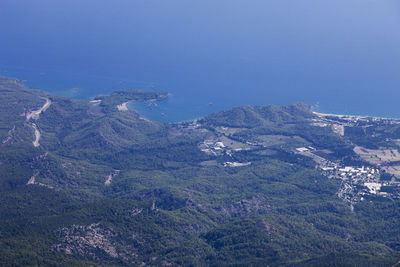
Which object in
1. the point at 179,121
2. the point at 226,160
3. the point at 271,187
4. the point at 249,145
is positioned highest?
the point at 179,121

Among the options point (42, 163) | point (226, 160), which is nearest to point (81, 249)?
point (42, 163)

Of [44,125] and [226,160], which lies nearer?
[226,160]

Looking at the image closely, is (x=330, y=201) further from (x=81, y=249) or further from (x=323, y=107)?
(x=323, y=107)

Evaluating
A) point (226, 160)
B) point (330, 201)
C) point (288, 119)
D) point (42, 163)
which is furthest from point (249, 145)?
point (42, 163)

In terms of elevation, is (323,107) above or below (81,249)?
above

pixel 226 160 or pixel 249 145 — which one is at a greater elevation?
pixel 249 145

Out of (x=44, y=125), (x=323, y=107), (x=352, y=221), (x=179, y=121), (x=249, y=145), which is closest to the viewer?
(x=352, y=221)

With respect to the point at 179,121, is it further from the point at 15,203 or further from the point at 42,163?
the point at 15,203

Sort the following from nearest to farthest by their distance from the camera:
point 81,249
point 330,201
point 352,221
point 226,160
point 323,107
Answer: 1. point 81,249
2. point 352,221
3. point 330,201
4. point 226,160
5. point 323,107

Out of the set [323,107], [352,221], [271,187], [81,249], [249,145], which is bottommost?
[81,249]
